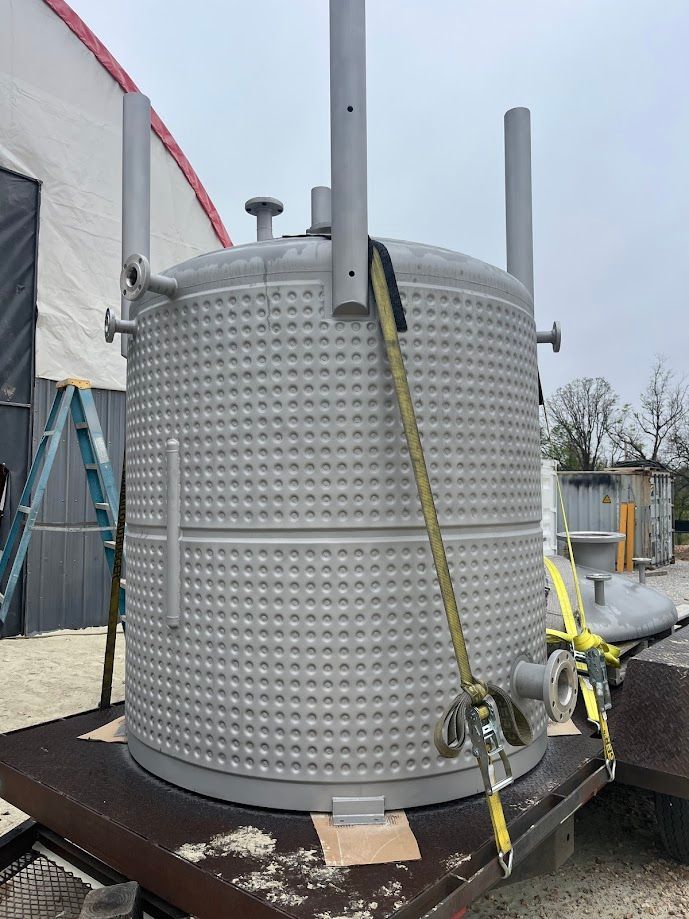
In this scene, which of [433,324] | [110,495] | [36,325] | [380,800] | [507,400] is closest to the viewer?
[380,800]

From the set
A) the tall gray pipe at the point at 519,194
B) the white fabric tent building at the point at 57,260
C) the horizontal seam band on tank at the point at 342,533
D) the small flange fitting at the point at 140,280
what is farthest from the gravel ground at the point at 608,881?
the white fabric tent building at the point at 57,260

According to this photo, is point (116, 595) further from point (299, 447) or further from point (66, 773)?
point (299, 447)

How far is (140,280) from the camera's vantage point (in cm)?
195

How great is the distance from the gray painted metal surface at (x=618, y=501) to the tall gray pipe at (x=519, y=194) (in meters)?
12.2

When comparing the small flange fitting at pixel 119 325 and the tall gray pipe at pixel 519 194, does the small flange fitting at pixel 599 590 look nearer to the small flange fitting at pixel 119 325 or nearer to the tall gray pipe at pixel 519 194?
the tall gray pipe at pixel 519 194

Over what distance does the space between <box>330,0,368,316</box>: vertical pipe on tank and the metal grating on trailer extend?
179 centimetres

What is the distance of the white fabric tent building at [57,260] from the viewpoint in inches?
289

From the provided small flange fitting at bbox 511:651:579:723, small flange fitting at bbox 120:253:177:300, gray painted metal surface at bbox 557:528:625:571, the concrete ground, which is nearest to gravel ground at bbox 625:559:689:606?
gray painted metal surface at bbox 557:528:625:571

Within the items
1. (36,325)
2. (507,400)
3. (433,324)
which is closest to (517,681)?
(507,400)

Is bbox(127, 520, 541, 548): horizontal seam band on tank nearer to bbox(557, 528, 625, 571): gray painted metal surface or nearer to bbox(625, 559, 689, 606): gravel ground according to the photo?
bbox(557, 528, 625, 571): gray painted metal surface

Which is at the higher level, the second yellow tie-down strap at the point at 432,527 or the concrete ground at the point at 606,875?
the second yellow tie-down strap at the point at 432,527

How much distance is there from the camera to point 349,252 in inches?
73.3

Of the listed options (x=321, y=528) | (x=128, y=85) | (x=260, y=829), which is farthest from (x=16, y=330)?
(x=260, y=829)

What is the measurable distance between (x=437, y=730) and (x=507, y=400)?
3.10ft
